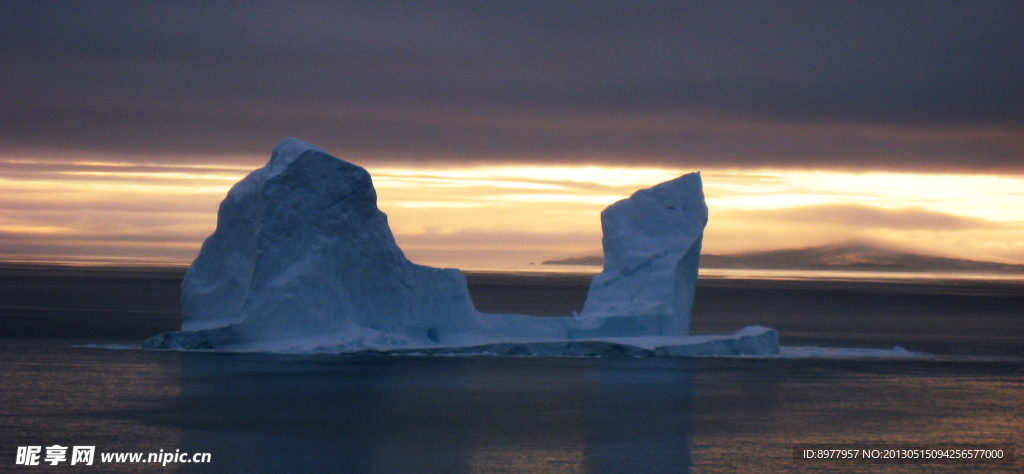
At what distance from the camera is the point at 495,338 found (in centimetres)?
2864

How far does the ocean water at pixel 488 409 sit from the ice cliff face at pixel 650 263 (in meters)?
1.40

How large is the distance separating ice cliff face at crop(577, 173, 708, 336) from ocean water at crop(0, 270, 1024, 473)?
4.58 ft

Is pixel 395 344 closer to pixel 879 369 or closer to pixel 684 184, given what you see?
pixel 684 184

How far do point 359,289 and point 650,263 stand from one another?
8135 millimetres

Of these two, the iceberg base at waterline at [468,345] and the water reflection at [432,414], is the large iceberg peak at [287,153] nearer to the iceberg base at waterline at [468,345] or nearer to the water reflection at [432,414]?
the iceberg base at waterline at [468,345]

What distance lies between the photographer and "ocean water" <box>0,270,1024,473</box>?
48.4 feet

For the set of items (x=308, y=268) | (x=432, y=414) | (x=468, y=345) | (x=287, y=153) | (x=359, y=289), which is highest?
(x=287, y=153)

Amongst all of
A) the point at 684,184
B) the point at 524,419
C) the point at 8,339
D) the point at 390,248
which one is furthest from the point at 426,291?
the point at 8,339

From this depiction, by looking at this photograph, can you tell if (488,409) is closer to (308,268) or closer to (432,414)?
(432,414)

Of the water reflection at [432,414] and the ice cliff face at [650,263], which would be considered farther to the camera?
the ice cliff face at [650,263]

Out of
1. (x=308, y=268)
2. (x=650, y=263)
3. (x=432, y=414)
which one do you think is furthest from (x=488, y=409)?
(x=650, y=263)

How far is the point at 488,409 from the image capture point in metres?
19.2

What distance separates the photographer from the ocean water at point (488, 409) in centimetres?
1474

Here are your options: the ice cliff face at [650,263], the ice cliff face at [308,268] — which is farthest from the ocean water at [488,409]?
the ice cliff face at [650,263]
